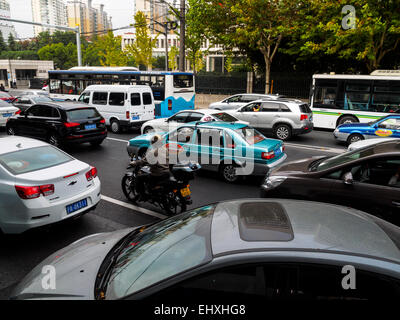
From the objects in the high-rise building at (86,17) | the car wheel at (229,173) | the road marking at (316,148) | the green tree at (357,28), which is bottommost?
the road marking at (316,148)

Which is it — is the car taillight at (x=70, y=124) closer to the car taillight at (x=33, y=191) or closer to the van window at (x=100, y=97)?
the van window at (x=100, y=97)

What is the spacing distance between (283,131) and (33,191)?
10.8 m

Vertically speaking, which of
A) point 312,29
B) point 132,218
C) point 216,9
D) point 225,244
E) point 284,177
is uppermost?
point 216,9

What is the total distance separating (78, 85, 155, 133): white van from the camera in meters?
14.2

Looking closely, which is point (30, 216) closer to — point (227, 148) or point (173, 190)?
point (173, 190)

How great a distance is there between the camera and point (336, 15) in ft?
61.6

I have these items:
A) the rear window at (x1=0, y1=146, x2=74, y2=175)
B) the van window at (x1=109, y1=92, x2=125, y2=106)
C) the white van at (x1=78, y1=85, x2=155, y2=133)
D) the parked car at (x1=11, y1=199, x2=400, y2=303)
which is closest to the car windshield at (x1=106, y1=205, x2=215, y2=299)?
the parked car at (x1=11, y1=199, x2=400, y2=303)

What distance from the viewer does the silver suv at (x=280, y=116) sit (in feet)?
43.7

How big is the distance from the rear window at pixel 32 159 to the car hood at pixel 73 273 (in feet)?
7.15

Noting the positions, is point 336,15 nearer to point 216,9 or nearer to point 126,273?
point 216,9

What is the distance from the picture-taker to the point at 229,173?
26.3 feet

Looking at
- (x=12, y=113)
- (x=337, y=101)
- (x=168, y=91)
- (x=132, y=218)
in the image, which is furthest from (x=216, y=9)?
(x=132, y=218)

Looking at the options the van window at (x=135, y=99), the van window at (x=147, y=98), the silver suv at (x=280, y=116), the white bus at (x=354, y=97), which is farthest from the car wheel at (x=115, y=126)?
the white bus at (x=354, y=97)

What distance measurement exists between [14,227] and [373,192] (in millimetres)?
5102
